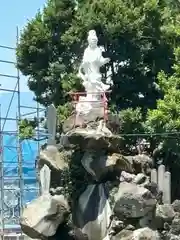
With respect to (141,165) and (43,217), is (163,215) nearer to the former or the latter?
(141,165)

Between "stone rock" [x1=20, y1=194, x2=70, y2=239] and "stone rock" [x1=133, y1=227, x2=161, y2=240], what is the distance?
5.75 ft

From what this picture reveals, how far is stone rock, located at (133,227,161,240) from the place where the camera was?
13.5 metres

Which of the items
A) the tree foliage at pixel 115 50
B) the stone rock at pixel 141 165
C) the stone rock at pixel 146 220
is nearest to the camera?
the stone rock at pixel 146 220

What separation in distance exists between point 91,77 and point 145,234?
13.2ft

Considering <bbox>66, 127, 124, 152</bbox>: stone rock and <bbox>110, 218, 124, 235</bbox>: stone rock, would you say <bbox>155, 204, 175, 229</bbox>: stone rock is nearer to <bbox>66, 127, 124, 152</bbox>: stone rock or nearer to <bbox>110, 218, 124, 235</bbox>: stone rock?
<bbox>110, 218, 124, 235</bbox>: stone rock

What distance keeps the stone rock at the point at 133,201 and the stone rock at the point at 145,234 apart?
0.30 m

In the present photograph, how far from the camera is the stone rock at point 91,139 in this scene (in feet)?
48.0

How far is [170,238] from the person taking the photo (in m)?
13.8

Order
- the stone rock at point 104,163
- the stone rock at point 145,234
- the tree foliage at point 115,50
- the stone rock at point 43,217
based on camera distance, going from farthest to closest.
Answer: the tree foliage at point 115,50
the stone rock at point 104,163
the stone rock at point 43,217
the stone rock at point 145,234

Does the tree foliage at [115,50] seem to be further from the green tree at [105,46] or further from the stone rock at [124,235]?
the stone rock at [124,235]

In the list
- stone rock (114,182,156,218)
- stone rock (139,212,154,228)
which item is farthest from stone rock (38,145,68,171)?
stone rock (139,212,154,228)

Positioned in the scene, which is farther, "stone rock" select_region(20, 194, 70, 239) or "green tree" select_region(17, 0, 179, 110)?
"green tree" select_region(17, 0, 179, 110)

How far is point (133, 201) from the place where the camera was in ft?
44.6

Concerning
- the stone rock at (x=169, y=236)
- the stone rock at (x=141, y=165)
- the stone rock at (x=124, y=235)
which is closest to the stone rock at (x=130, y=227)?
the stone rock at (x=124, y=235)
